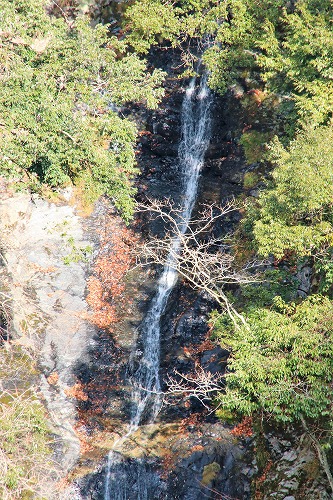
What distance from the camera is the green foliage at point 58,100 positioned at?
1431 centimetres

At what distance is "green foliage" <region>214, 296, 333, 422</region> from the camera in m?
11.8

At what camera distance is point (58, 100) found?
586 inches

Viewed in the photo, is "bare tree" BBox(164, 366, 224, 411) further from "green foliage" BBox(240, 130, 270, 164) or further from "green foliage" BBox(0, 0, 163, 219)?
"green foliage" BBox(240, 130, 270, 164)

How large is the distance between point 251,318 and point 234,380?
6.00 feet

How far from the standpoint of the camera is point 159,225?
23484 mm

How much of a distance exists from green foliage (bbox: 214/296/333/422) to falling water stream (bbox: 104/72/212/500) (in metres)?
2.35

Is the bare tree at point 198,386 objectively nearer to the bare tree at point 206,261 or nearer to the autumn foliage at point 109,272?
the bare tree at point 206,261

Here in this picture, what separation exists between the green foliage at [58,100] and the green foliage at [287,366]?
6741 mm

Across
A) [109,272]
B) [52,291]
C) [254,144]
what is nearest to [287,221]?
[254,144]

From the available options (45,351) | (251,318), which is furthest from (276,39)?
(45,351)

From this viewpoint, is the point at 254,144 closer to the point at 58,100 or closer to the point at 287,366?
the point at 58,100

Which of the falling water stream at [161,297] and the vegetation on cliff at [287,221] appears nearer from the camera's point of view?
the vegetation on cliff at [287,221]

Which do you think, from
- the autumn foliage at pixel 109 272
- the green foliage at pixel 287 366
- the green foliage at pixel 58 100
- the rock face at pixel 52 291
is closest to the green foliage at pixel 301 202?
the green foliage at pixel 287 366

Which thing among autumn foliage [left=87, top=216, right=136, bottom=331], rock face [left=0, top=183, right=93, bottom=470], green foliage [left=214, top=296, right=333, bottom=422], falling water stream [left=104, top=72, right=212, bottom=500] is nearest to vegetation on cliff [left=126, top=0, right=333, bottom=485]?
green foliage [left=214, top=296, right=333, bottom=422]
